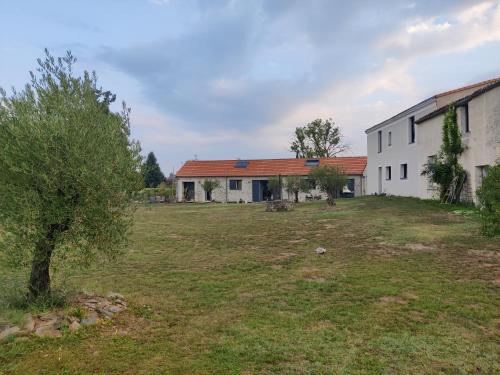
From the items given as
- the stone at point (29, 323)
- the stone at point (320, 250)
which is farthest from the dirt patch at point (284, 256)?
the stone at point (29, 323)

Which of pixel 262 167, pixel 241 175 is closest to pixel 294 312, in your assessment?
pixel 241 175

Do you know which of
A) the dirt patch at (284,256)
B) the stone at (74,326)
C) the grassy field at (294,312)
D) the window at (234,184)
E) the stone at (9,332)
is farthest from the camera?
the window at (234,184)

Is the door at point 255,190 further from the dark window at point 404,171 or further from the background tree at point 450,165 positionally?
the background tree at point 450,165

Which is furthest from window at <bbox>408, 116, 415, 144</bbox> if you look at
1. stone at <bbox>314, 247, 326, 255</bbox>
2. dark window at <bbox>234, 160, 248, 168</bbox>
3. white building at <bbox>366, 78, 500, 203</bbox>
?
dark window at <bbox>234, 160, 248, 168</bbox>

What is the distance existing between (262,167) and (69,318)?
36034mm

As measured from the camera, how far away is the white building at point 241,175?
39.0 meters

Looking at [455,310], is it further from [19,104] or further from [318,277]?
[19,104]

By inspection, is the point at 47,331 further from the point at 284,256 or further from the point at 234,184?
the point at 234,184

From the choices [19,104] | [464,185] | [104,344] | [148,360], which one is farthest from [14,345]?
[464,185]

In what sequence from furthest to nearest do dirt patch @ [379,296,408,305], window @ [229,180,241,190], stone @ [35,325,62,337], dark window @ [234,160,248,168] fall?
1. dark window @ [234,160,248,168]
2. window @ [229,180,241,190]
3. dirt patch @ [379,296,408,305]
4. stone @ [35,325,62,337]

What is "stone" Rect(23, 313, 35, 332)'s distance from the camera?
4530mm

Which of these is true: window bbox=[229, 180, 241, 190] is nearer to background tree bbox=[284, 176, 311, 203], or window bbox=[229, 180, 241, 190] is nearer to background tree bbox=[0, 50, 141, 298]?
background tree bbox=[284, 176, 311, 203]

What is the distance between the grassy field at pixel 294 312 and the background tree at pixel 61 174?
1083 millimetres

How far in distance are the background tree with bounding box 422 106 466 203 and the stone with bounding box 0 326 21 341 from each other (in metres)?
18.4
